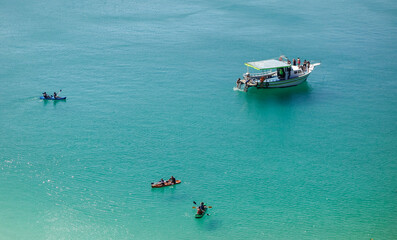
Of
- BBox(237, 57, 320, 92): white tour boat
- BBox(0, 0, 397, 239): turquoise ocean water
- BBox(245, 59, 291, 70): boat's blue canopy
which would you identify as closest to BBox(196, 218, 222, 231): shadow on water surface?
BBox(0, 0, 397, 239): turquoise ocean water

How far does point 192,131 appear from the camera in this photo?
58.6m

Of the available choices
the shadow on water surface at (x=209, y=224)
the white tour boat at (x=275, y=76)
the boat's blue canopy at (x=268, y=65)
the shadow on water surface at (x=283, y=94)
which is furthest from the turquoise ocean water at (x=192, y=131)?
the boat's blue canopy at (x=268, y=65)

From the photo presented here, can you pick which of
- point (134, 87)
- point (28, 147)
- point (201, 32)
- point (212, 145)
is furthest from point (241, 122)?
point (201, 32)

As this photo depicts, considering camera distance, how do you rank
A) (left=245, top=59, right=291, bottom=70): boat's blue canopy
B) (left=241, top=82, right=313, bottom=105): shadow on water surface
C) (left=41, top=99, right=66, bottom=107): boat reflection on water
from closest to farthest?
(left=41, top=99, right=66, bottom=107): boat reflection on water → (left=245, top=59, right=291, bottom=70): boat's blue canopy → (left=241, top=82, right=313, bottom=105): shadow on water surface

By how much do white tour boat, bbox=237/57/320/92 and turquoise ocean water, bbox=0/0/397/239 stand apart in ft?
5.64

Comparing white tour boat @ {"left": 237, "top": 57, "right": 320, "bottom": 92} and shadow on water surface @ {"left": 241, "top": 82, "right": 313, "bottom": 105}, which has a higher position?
white tour boat @ {"left": 237, "top": 57, "right": 320, "bottom": 92}

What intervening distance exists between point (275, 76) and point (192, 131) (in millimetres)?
22201

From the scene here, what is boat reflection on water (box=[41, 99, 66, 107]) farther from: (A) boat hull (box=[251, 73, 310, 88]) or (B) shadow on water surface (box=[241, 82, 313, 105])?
(A) boat hull (box=[251, 73, 310, 88])

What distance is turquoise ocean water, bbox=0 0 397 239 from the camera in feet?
141

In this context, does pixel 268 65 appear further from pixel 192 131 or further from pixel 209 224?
pixel 209 224

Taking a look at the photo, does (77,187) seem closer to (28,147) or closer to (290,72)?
(28,147)

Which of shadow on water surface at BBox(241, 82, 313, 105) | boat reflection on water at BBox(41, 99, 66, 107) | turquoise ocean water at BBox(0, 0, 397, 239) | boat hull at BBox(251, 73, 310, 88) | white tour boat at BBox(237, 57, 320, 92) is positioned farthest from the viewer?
boat hull at BBox(251, 73, 310, 88)

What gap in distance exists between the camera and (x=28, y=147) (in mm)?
54031


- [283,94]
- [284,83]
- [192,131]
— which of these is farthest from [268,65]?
[192,131]
